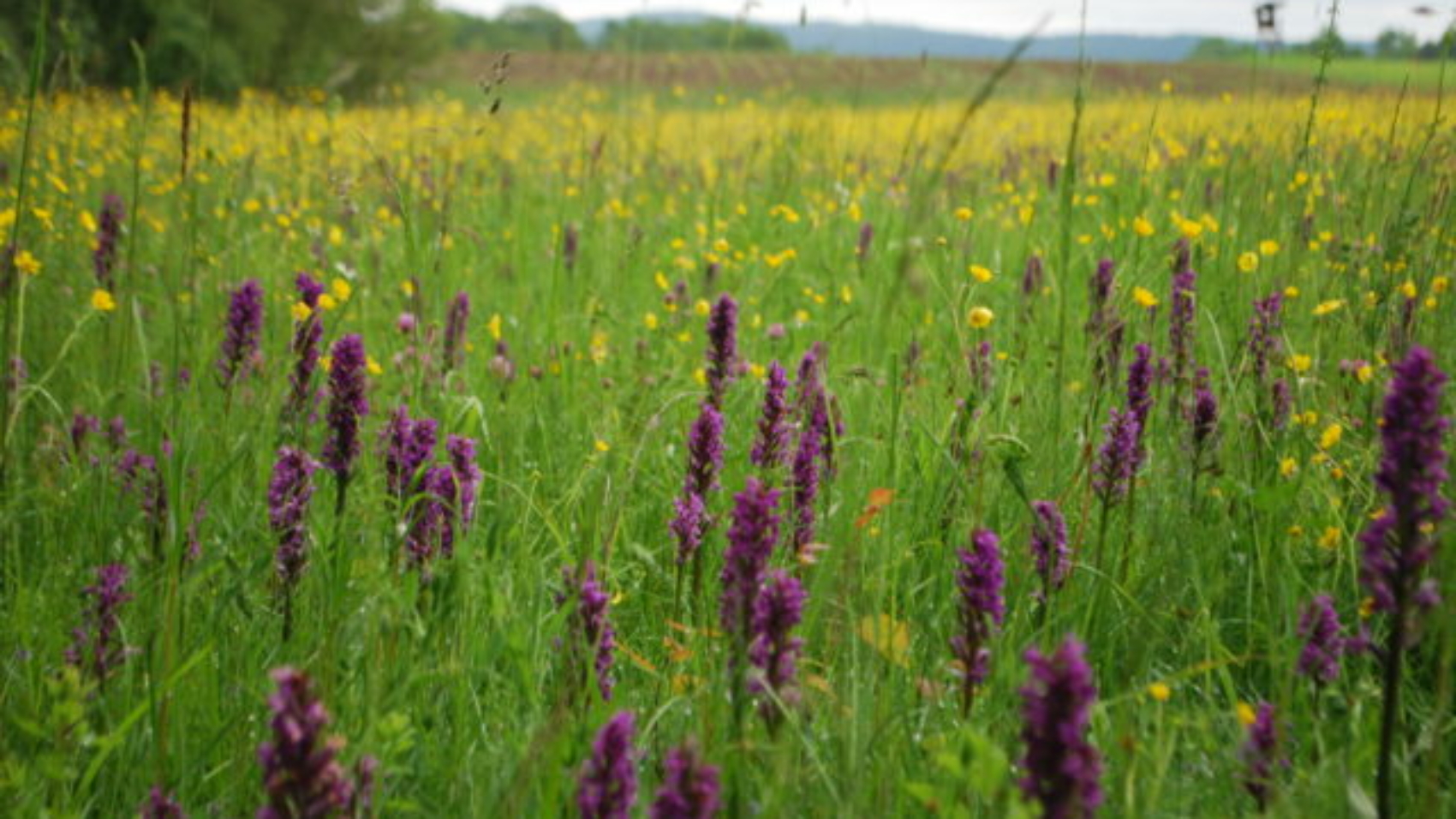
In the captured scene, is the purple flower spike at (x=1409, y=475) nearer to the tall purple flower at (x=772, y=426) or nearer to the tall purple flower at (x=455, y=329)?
the tall purple flower at (x=772, y=426)

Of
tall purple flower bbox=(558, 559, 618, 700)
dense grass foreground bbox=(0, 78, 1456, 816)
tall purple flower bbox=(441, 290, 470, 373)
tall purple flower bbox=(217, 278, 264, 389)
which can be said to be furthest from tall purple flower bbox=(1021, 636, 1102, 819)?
tall purple flower bbox=(441, 290, 470, 373)

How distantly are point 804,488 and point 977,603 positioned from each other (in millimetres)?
A: 514

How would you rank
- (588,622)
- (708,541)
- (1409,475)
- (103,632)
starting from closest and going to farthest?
(1409,475), (588,622), (103,632), (708,541)

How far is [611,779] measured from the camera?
1082mm

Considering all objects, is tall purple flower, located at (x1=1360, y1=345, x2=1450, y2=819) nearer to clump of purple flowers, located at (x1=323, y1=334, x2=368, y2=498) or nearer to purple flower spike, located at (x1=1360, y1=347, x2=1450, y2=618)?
purple flower spike, located at (x1=1360, y1=347, x2=1450, y2=618)

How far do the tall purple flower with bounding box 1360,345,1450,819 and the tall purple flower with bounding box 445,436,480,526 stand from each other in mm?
1192

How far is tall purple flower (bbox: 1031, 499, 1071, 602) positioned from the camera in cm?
172

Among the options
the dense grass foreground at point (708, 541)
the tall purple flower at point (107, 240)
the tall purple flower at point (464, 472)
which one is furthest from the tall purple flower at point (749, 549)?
the tall purple flower at point (107, 240)

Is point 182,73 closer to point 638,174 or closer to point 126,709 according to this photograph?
point 638,174

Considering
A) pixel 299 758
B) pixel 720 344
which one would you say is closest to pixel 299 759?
pixel 299 758

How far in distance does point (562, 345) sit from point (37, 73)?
1932 millimetres

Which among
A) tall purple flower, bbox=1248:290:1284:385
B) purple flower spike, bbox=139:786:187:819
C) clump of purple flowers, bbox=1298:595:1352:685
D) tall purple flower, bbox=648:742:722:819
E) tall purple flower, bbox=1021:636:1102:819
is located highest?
tall purple flower, bbox=1248:290:1284:385

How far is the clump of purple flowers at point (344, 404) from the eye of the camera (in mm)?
1721

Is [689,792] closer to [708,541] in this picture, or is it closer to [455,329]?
[708,541]
